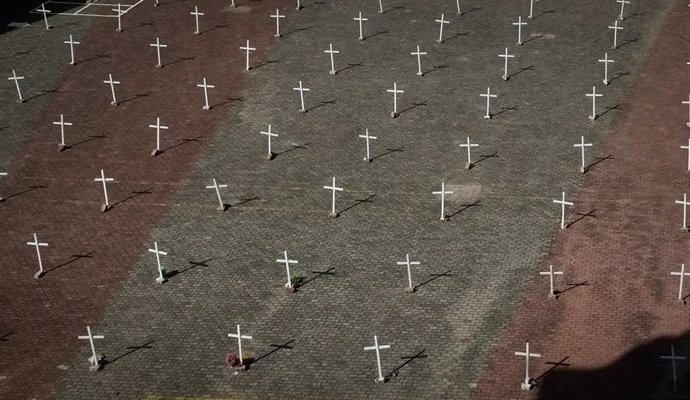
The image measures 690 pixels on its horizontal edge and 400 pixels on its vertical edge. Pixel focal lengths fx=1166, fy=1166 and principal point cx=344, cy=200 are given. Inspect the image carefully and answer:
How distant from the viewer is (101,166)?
52.0 metres

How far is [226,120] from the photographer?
55406 millimetres

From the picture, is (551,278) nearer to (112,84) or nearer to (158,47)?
(112,84)

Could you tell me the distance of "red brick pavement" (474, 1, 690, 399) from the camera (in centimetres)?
3878

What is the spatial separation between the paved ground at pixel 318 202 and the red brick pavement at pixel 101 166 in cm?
13

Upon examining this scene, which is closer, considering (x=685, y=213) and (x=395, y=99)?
(x=685, y=213)

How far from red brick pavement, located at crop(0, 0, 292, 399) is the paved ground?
13cm

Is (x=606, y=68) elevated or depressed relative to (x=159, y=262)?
elevated

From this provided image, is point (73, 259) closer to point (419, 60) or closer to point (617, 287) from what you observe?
point (617, 287)

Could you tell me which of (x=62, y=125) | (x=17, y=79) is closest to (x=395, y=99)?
(x=62, y=125)

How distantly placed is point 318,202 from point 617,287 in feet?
42.9

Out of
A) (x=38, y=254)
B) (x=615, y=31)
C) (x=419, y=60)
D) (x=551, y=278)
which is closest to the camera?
(x=551, y=278)

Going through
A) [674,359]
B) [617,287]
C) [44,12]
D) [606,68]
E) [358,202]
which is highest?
[44,12]

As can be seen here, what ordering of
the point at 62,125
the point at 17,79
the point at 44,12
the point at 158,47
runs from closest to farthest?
the point at 62,125 → the point at 17,79 → the point at 158,47 → the point at 44,12

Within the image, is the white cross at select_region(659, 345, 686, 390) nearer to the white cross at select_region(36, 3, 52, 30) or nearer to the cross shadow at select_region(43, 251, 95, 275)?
the cross shadow at select_region(43, 251, 95, 275)
